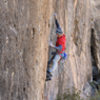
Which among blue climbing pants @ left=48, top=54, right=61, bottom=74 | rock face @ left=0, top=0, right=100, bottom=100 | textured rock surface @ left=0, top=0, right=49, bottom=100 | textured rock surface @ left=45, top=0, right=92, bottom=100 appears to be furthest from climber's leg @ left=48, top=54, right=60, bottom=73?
textured rock surface @ left=0, top=0, right=49, bottom=100

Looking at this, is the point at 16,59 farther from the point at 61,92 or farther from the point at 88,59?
the point at 88,59

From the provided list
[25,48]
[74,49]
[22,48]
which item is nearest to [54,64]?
[25,48]

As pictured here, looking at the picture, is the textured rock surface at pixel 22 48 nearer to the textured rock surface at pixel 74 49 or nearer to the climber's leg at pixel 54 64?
the climber's leg at pixel 54 64

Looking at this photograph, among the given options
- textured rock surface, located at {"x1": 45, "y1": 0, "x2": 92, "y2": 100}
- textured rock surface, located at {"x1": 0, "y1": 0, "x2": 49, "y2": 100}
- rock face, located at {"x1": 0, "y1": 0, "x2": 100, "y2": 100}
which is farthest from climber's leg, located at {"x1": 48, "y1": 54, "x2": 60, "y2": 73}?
textured rock surface, located at {"x1": 0, "y1": 0, "x2": 49, "y2": 100}

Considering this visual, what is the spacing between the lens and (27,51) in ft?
11.7

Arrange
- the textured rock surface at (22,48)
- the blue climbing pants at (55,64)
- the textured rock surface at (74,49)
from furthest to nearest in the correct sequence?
1. the textured rock surface at (74,49)
2. the blue climbing pants at (55,64)
3. the textured rock surface at (22,48)

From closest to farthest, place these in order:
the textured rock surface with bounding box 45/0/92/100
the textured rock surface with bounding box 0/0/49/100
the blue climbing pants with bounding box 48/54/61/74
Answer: the textured rock surface with bounding box 0/0/49/100, the blue climbing pants with bounding box 48/54/61/74, the textured rock surface with bounding box 45/0/92/100

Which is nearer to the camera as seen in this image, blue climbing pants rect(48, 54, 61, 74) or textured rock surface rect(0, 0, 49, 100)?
textured rock surface rect(0, 0, 49, 100)

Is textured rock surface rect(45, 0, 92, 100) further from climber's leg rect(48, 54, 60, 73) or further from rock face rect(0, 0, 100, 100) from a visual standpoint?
climber's leg rect(48, 54, 60, 73)

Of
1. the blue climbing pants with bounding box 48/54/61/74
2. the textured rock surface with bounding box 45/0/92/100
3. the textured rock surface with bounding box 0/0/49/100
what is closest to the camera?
the textured rock surface with bounding box 0/0/49/100

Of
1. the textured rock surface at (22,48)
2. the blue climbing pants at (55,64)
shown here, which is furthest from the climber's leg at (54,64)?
→ the textured rock surface at (22,48)

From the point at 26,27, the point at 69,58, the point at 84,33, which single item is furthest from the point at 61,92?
the point at 26,27

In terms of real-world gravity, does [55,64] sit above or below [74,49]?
below

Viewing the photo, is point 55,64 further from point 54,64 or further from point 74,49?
point 74,49
